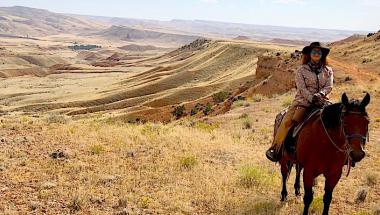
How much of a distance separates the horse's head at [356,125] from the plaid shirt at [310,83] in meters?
1.34

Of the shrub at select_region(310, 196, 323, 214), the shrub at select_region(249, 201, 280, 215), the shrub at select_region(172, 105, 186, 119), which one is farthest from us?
the shrub at select_region(172, 105, 186, 119)

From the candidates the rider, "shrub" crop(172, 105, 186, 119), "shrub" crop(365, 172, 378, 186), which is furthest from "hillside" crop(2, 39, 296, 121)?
the rider

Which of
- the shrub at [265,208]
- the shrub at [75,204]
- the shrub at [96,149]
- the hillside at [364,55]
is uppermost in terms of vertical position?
the hillside at [364,55]

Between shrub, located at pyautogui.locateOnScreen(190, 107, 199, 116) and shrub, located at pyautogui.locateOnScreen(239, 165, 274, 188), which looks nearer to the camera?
shrub, located at pyautogui.locateOnScreen(239, 165, 274, 188)

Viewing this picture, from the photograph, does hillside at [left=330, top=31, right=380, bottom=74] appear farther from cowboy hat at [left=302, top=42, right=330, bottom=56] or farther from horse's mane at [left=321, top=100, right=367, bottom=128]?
horse's mane at [left=321, top=100, right=367, bottom=128]

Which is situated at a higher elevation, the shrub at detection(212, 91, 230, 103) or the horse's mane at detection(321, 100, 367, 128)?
the horse's mane at detection(321, 100, 367, 128)

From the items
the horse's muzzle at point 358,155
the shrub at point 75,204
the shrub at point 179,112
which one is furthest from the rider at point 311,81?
the shrub at point 179,112

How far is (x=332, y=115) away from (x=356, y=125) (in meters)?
0.69

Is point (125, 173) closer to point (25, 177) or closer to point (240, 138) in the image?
point (25, 177)

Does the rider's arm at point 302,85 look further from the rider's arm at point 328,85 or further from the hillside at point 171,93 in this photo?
the hillside at point 171,93

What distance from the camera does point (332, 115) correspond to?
827 cm

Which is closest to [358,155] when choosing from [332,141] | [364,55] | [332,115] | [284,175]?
[332,141]

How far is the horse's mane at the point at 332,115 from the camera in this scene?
321 inches

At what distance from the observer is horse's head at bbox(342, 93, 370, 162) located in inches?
298
